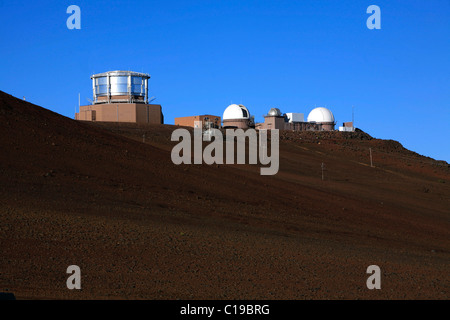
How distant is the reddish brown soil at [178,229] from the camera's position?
34.7ft

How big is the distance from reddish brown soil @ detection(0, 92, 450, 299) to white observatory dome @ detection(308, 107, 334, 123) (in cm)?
4753

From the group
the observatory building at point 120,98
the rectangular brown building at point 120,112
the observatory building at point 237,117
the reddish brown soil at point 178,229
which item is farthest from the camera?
the observatory building at point 237,117

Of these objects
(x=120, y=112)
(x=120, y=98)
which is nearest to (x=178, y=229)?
(x=120, y=112)

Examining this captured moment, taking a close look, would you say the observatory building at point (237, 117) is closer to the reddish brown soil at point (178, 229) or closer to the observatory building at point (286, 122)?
the observatory building at point (286, 122)

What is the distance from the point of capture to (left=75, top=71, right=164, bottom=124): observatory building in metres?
55.3

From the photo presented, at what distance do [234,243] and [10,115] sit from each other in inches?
592

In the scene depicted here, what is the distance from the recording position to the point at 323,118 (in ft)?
269

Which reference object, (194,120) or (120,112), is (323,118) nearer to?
(194,120)

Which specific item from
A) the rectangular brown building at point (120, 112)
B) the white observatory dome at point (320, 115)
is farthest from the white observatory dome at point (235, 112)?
the rectangular brown building at point (120, 112)

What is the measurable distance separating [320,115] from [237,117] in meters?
14.3

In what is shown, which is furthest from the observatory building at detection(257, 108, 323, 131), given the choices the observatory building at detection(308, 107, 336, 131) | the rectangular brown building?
the rectangular brown building

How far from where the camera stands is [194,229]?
51.1ft
